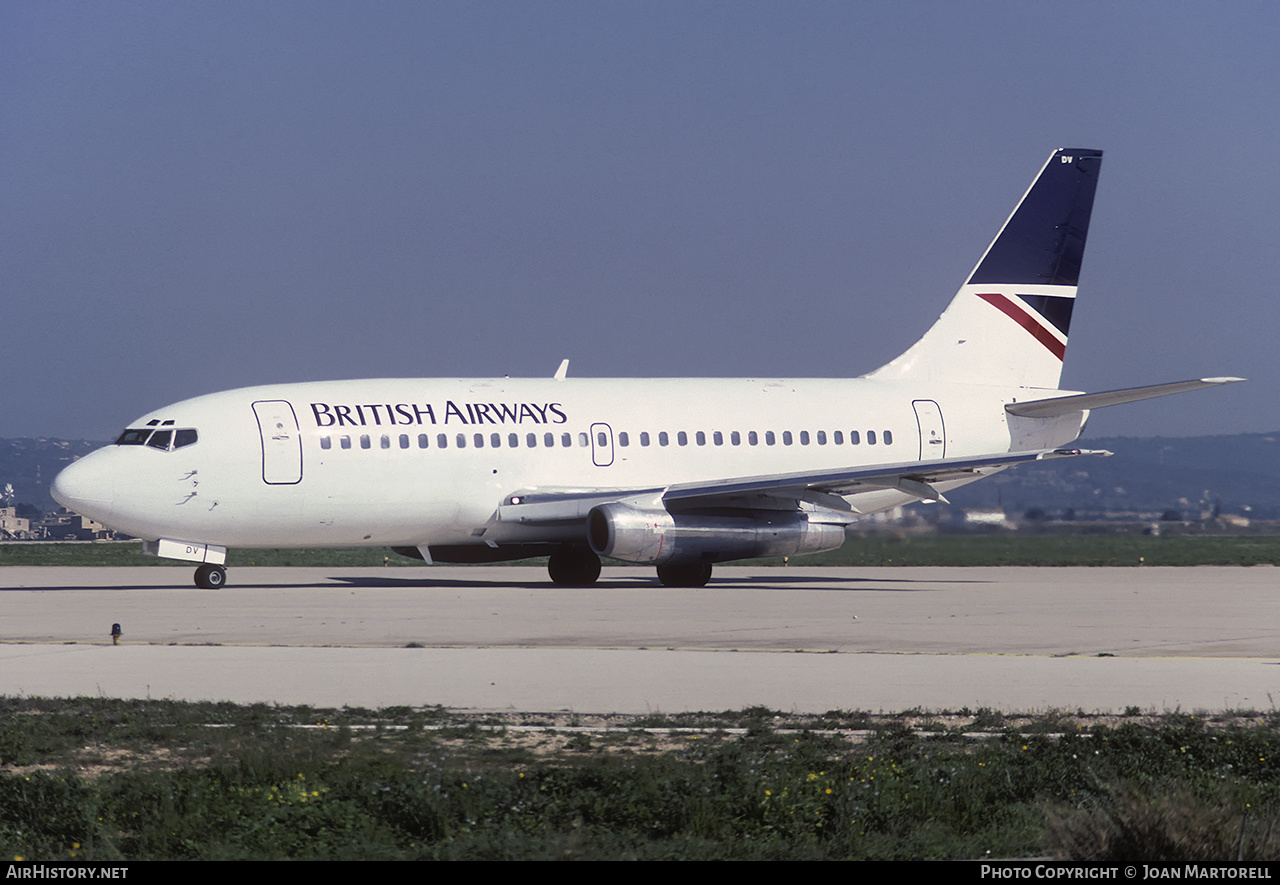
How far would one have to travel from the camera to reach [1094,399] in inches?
1378

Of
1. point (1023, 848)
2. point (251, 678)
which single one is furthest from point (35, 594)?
point (1023, 848)

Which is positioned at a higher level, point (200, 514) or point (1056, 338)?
point (1056, 338)

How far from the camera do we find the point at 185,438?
96.7 ft

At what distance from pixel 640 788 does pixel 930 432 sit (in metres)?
27.9

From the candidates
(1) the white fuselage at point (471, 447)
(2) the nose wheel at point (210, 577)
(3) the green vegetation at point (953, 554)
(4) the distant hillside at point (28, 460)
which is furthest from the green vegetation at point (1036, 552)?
(4) the distant hillside at point (28, 460)

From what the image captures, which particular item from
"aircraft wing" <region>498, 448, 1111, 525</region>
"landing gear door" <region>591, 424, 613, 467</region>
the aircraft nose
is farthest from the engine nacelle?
the aircraft nose

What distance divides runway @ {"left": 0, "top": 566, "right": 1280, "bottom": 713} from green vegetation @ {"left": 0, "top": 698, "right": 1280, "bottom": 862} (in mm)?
1710

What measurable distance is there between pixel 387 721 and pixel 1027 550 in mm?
32620

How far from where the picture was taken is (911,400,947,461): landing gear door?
36.0 meters

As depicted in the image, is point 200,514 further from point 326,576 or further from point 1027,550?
point 1027,550

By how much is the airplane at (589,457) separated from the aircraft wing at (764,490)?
0.16 ft

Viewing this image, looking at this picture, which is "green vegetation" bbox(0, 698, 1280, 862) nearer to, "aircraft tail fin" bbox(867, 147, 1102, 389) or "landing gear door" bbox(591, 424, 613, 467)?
"landing gear door" bbox(591, 424, 613, 467)

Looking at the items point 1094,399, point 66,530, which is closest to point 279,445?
point 1094,399

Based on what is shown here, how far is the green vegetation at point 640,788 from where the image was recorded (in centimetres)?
818
